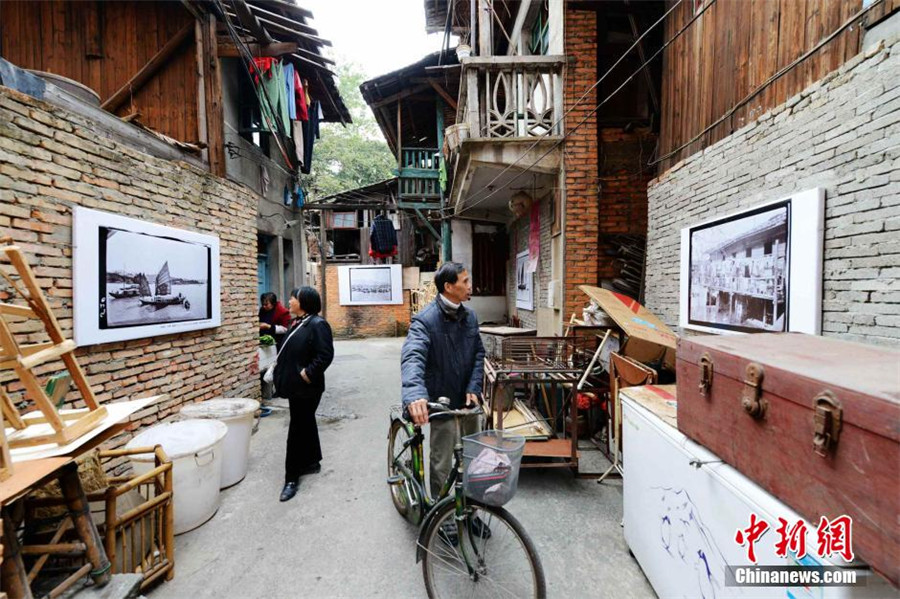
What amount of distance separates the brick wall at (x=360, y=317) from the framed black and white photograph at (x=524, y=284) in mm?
5744

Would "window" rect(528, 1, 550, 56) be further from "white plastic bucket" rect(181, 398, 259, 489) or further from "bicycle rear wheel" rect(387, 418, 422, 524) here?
"white plastic bucket" rect(181, 398, 259, 489)

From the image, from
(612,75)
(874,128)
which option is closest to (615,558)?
(874,128)

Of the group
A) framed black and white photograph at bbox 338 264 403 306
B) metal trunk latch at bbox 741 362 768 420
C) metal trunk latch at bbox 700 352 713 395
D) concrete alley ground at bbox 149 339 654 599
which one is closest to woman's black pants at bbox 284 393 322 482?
concrete alley ground at bbox 149 339 654 599

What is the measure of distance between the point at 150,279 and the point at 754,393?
4.79 meters

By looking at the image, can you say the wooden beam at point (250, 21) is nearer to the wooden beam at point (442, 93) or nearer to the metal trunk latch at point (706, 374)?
the wooden beam at point (442, 93)

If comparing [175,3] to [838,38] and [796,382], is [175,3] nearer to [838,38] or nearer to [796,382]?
[838,38]

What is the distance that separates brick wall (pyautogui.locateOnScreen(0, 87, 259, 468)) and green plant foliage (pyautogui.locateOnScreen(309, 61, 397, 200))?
14.7 m

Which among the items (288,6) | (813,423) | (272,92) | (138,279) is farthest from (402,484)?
(272,92)

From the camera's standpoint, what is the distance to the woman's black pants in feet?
10.8

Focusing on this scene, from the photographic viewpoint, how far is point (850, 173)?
2.41 m

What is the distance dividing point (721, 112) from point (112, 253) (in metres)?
6.07

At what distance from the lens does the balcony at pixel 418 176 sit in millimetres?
11148

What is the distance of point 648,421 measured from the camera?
210cm

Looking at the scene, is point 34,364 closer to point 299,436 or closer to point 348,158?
point 299,436
